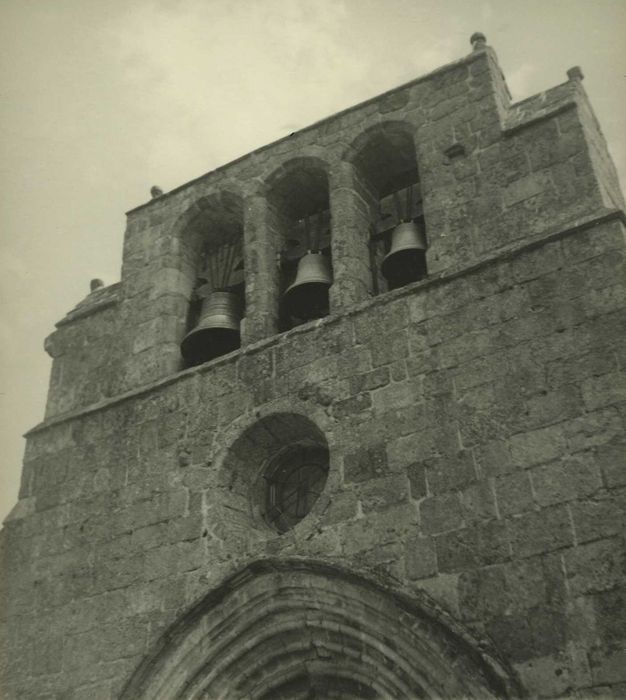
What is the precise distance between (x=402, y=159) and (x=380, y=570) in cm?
400

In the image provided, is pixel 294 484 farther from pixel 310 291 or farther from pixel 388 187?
pixel 388 187

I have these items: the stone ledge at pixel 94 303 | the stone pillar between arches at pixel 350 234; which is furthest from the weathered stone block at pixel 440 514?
the stone ledge at pixel 94 303

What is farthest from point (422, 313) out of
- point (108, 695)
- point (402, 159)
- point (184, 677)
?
point (108, 695)

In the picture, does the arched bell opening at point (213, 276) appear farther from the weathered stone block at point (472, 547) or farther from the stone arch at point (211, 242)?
the weathered stone block at point (472, 547)

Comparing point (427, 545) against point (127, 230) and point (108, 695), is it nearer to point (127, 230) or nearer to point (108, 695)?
point (108, 695)

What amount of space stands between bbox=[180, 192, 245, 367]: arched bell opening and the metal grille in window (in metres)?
1.33

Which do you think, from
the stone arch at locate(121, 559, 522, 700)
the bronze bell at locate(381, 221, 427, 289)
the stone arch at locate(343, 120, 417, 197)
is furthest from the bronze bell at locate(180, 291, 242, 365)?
the stone arch at locate(121, 559, 522, 700)

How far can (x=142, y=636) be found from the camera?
6.73 meters

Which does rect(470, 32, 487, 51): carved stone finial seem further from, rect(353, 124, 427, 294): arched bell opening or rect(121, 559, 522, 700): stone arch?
rect(121, 559, 522, 700): stone arch

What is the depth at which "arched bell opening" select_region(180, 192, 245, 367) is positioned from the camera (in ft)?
27.5

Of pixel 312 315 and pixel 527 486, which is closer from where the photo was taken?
pixel 527 486

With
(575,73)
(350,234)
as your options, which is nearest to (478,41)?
(575,73)

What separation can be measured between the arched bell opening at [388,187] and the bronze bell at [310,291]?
0.41m

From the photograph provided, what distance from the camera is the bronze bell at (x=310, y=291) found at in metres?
8.01
